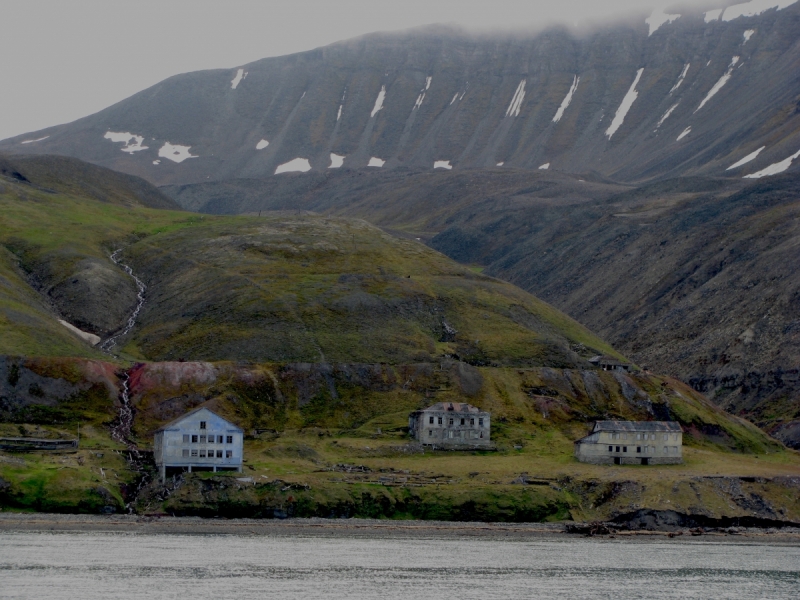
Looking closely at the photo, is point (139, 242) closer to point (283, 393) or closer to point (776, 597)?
point (283, 393)

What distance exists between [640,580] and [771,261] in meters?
120

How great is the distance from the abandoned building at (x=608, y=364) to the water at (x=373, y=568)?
4928cm

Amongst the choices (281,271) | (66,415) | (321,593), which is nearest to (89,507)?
(66,415)

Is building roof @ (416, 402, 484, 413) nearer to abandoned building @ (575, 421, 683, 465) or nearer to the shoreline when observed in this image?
abandoned building @ (575, 421, 683, 465)

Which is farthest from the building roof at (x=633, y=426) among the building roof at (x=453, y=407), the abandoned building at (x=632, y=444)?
the building roof at (x=453, y=407)

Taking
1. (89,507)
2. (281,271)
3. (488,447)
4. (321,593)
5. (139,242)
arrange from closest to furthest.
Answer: (321,593)
(89,507)
(488,447)
(281,271)
(139,242)

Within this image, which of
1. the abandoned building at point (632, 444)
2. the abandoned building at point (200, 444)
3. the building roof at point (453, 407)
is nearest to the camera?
the abandoned building at point (200, 444)

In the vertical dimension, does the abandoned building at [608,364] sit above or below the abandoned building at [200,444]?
above

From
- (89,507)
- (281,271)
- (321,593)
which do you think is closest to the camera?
(321,593)

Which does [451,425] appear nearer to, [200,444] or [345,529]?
[200,444]

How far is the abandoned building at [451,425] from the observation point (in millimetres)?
111562

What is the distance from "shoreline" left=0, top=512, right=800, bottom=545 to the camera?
81.2 meters

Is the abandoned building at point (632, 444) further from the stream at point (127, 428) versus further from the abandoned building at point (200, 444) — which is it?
the stream at point (127, 428)

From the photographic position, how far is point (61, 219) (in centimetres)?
17425
